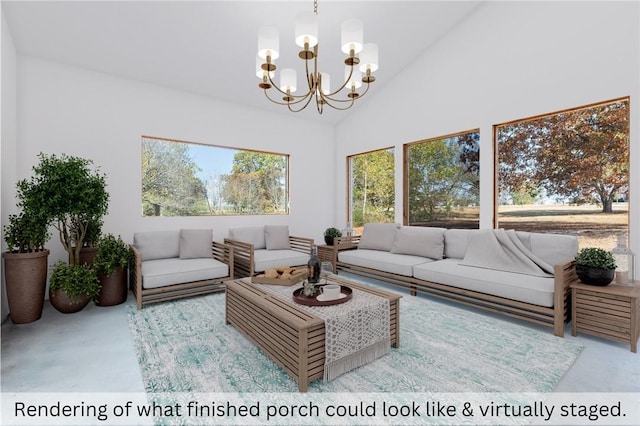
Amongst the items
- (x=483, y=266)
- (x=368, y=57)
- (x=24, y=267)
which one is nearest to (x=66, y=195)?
(x=24, y=267)

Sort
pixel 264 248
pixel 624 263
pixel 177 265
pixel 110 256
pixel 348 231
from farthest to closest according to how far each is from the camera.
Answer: pixel 348 231
pixel 264 248
pixel 177 265
pixel 110 256
pixel 624 263

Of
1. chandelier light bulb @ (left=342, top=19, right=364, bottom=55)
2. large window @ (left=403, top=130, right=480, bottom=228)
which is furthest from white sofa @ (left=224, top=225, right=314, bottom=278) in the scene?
chandelier light bulb @ (left=342, top=19, right=364, bottom=55)

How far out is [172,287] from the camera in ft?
11.5

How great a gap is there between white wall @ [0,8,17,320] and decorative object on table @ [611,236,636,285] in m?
5.63

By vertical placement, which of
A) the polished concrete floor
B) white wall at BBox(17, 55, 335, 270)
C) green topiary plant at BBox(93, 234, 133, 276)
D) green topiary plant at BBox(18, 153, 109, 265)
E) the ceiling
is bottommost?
the polished concrete floor

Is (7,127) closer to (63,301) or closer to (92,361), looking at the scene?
(63,301)

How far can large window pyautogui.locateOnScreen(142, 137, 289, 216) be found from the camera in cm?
443

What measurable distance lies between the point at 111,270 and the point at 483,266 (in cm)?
412

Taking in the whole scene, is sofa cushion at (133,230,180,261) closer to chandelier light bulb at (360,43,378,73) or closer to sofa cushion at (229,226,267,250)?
sofa cushion at (229,226,267,250)

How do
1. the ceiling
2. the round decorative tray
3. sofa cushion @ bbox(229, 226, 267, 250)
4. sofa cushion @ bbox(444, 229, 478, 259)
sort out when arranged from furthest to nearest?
sofa cushion @ bbox(229, 226, 267, 250), sofa cushion @ bbox(444, 229, 478, 259), the ceiling, the round decorative tray

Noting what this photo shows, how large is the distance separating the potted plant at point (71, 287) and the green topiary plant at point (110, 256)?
0.14 m

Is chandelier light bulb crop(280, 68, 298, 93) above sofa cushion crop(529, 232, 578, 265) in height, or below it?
above

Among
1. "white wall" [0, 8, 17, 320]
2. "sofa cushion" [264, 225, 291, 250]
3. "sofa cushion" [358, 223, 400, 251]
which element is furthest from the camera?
"sofa cushion" [264, 225, 291, 250]

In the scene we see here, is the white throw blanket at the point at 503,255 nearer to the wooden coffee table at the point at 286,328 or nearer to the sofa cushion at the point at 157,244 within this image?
the wooden coffee table at the point at 286,328
